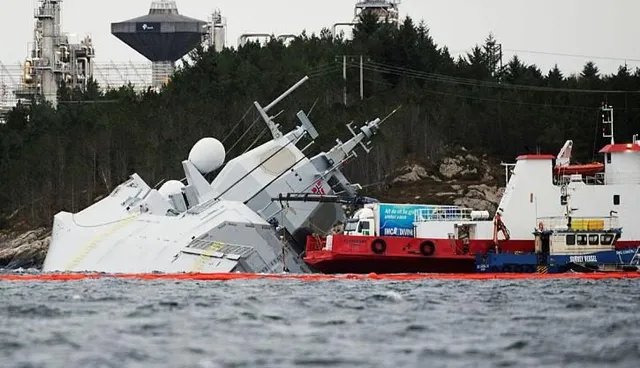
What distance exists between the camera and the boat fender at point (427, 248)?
6141 centimetres

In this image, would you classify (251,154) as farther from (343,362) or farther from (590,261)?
(343,362)

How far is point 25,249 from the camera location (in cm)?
10288

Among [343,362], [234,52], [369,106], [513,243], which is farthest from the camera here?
[234,52]

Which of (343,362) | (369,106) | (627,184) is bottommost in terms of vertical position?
(343,362)

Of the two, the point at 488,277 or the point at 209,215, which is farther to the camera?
the point at 209,215

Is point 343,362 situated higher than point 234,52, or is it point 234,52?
point 234,52

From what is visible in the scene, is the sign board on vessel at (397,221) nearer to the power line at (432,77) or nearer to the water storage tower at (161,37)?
the power line at (432,77)

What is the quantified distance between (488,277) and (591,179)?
408 inches

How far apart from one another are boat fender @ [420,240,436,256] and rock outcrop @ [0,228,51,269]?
41.7 metres

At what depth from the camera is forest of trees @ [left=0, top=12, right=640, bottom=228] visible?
351 ft

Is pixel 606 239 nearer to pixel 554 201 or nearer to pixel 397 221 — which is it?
pixel 554 201

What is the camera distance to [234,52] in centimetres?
14038

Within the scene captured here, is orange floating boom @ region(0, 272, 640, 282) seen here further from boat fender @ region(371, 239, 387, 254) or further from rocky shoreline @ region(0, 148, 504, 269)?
rocky shoreline @ region(0, 148, 504, 269)

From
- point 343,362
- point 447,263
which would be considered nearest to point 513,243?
point 447,263
